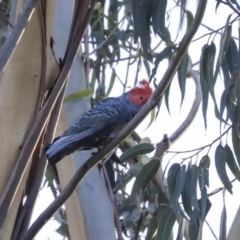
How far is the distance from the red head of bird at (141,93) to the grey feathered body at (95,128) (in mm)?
18

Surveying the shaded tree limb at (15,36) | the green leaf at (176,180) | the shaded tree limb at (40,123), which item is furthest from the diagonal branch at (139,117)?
the green leaf at (176,180)

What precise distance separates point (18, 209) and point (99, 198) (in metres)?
0.41

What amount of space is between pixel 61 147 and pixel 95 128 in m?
0.24

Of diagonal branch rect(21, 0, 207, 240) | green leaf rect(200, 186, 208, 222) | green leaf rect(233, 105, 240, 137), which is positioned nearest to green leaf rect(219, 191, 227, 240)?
green leaf rect(200, 186, 208, 222)

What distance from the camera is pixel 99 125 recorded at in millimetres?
1739

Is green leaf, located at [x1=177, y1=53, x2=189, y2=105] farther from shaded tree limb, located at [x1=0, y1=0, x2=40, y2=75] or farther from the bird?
shaded tree limb, located at [x1=0, y1=0, x2=40, y2=75]

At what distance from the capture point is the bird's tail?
1461mm

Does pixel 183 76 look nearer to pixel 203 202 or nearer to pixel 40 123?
pixel 203 202

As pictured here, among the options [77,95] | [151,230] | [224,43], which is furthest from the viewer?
[151,230]


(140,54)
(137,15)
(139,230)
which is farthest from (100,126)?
(140,54)

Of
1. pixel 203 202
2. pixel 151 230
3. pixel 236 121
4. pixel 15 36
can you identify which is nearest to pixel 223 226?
pixel 203 202

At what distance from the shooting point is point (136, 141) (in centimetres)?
250

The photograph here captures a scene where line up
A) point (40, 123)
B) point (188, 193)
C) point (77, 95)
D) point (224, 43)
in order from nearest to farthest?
point (40, 123) → point (224, 43) → point (188, 193) → point (77, 95)

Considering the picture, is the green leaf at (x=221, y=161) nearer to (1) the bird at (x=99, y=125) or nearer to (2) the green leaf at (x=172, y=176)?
(2) the green leaf at (x=172, y=176)
